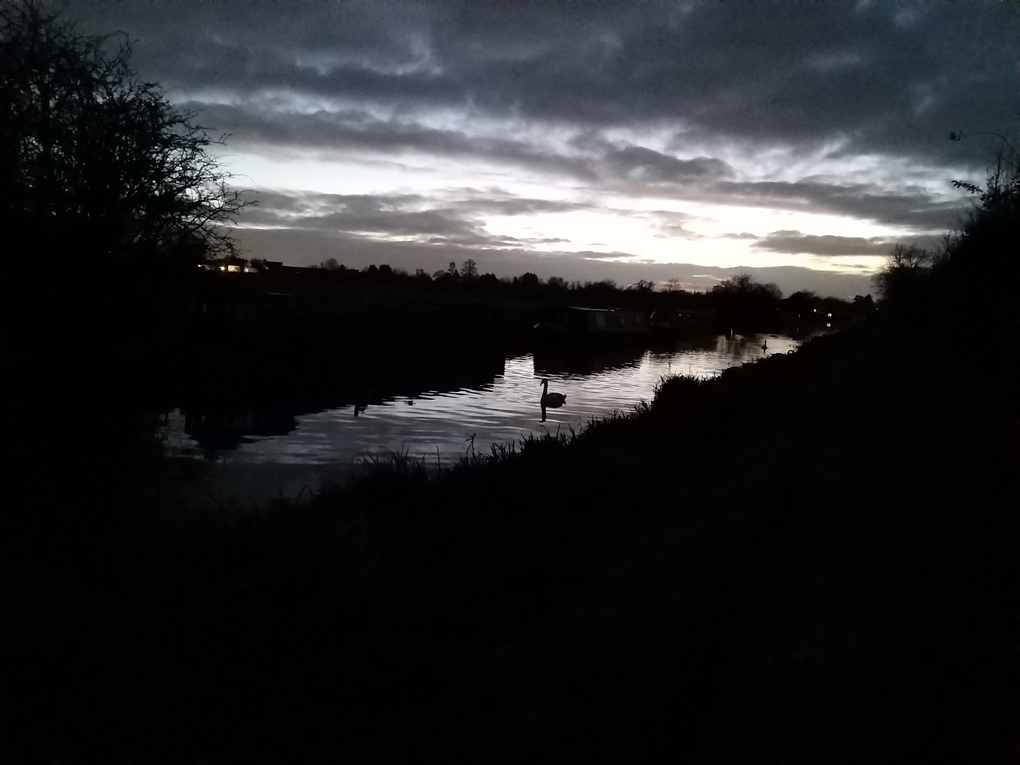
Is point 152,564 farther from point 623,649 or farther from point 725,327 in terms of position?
point 725,327

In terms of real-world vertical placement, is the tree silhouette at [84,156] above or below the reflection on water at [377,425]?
above

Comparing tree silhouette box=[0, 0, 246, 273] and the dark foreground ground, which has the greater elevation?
tree silhouette box=[0, 0, 246, 273]

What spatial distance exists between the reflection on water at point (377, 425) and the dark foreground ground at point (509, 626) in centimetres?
194

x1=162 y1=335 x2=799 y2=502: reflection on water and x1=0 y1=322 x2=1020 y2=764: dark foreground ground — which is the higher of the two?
x1=0 y1=322 x2=1020 y2=764: dark foreground ground

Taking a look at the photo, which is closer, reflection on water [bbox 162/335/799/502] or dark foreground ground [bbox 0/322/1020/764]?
dark foreground ground [bbox 0/322/1020/764]

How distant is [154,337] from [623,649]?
13.7 meters

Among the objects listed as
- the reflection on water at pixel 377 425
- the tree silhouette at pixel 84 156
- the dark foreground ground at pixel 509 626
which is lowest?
the reflection on water at pixel 377 425

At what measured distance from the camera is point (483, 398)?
57.0 ft

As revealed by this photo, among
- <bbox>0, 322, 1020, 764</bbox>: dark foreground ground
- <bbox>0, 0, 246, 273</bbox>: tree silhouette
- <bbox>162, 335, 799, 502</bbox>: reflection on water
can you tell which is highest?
<bbox>0, 0, 246, 273</bbox>: tree silhouette

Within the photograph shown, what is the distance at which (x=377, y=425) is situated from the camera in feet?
42.1

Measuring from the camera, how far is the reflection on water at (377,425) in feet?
29.4

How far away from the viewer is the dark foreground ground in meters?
3.44

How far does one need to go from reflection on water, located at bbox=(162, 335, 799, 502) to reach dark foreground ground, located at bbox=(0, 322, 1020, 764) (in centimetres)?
194

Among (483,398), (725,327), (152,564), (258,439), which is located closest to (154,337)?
(258,439)
